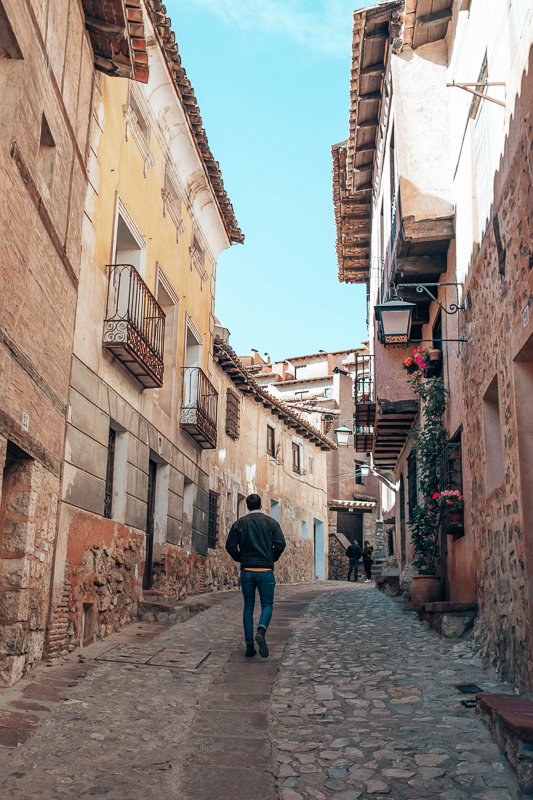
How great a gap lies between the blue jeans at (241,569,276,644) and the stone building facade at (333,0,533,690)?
204cm

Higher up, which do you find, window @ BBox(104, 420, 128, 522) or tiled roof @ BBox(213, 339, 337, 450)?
tiled roof @ BBox(213, 339, 337, 450)

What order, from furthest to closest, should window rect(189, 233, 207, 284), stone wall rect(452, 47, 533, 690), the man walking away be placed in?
1. window rect(189, 233, 207, 284)
2. the man walking away
3. stone wall rect(452, 47, 533, 690)

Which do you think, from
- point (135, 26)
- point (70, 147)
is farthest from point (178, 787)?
point (135, 26)

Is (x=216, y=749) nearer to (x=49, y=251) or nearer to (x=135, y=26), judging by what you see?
(x=49, y=251)

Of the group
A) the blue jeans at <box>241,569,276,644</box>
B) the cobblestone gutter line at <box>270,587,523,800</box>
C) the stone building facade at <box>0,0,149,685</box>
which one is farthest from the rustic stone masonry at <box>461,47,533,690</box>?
the stone building facade at <box>0,0,149,685</box>

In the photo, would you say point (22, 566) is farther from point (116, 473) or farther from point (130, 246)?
point (130, 246)

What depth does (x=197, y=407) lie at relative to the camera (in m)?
13.1

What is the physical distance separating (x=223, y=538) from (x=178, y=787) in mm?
12943

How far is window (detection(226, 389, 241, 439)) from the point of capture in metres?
18.2

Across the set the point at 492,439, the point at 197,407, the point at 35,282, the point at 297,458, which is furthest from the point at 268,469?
the point at 35,282

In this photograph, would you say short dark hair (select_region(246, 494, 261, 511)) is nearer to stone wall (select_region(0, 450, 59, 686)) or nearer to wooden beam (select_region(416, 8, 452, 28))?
stone wall (select_region(0, 450, 59, 686))

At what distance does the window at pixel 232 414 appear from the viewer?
18245 mm

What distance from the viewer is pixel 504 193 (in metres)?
6.45

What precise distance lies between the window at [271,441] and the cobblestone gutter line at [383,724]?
14.0 meters
